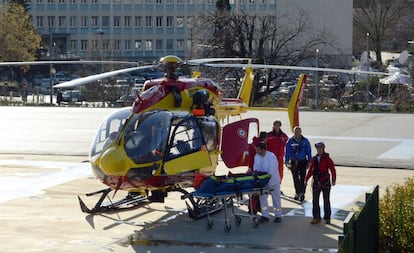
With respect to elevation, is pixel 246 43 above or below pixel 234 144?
above

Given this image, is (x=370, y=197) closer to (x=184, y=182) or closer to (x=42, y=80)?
(x=184, y=182)

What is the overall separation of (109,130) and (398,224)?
5.99m

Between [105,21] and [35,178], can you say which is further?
[105,21]

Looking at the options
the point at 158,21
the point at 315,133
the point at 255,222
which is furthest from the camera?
the point at 158,21

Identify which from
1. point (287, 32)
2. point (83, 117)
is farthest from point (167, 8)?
point (83, 117)

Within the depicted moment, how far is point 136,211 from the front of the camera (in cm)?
1555

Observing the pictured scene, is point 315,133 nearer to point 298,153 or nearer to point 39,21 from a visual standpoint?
point 298,153

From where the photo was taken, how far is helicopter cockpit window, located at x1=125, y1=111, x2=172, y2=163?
14.0m

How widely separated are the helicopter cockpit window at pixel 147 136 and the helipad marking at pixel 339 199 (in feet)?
9.78

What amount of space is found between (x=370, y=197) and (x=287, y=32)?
146 ft

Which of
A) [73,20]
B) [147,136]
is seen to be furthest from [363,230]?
[73,20]

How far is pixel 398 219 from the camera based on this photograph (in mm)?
11109

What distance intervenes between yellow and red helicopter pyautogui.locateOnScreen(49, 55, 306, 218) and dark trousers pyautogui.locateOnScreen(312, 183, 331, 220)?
85.8 inches

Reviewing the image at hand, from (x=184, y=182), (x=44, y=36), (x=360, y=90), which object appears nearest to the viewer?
(x=184, y=182)
